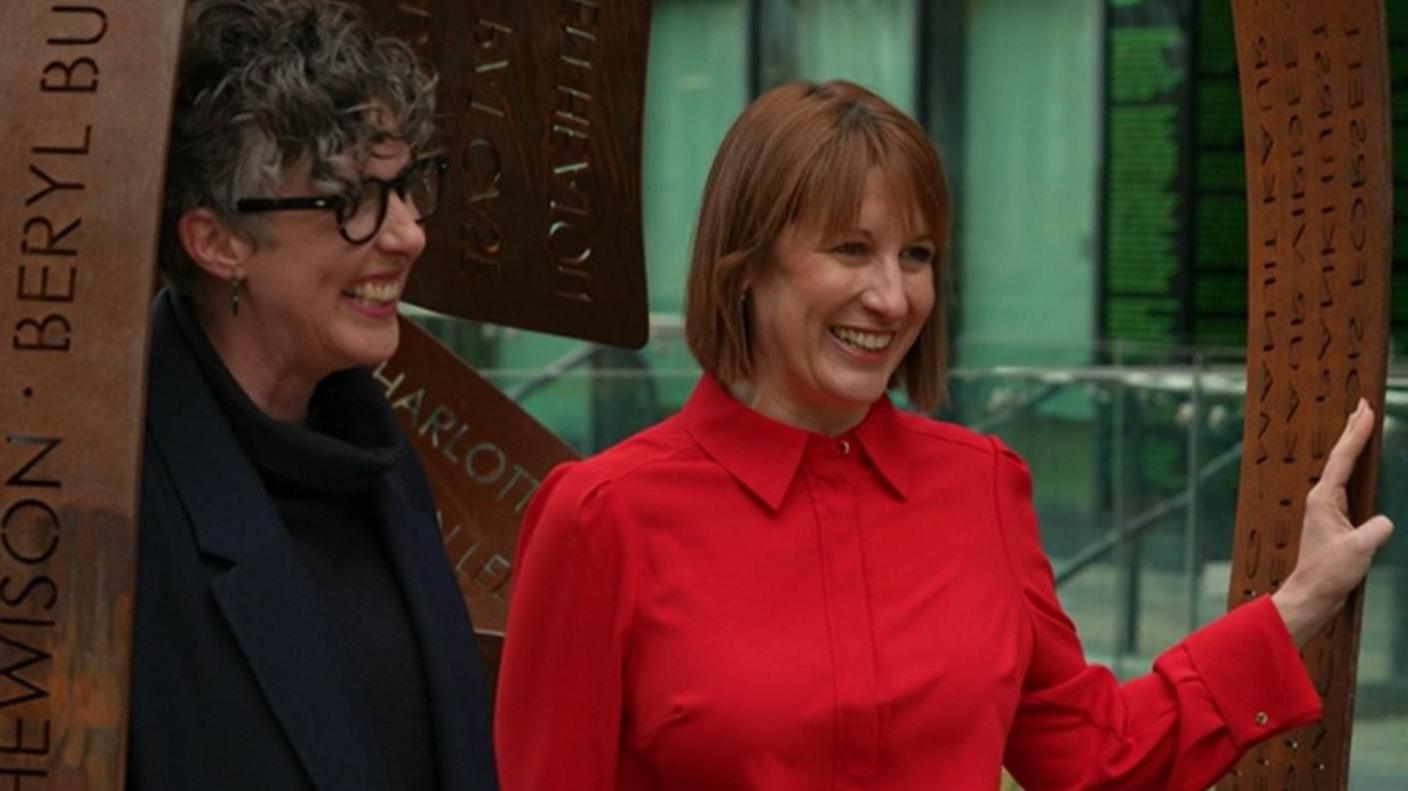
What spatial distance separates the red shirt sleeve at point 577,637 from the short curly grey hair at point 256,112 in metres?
0.65

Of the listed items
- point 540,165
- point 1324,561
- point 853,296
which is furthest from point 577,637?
point 540,165

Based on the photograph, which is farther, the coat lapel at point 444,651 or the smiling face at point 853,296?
the smiling face at point 853,296

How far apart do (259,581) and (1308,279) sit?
1.76m

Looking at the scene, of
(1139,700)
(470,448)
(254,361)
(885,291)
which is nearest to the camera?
(254,361)

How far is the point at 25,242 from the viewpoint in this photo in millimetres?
2502

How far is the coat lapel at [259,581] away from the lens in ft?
9.39

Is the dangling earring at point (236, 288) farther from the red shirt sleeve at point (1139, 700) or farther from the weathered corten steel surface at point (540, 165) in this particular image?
the weathered corten steel surface at point (540, 165)

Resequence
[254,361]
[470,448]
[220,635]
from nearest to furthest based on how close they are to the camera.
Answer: [220,635]
[254,361]
[470,448]

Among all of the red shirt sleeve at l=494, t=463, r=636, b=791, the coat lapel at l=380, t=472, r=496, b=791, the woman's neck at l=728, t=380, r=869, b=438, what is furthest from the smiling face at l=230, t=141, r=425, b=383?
the woman's neck at l=728, t=380, r=869, b=438

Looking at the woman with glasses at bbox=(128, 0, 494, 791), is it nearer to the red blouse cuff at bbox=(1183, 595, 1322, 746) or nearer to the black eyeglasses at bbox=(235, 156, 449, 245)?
the black eyeglasses at bbox=(235, 156, 449, 245)

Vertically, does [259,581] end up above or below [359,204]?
below

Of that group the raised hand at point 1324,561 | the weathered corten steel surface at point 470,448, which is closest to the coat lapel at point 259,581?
the raised hand at point 1324,561

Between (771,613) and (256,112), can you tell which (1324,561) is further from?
(256,112)

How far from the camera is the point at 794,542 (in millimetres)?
3502
